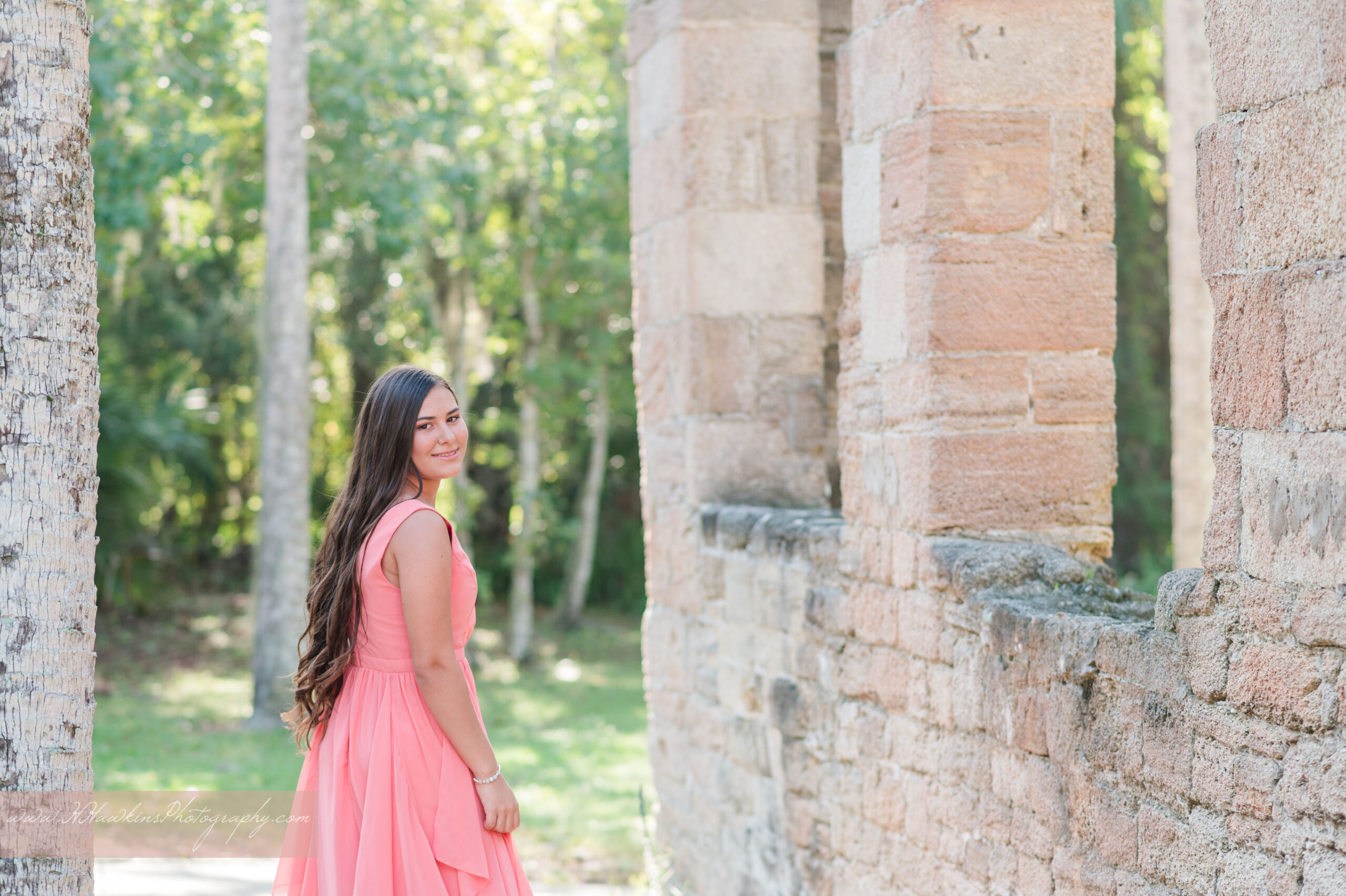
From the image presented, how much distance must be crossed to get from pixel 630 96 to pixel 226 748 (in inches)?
220

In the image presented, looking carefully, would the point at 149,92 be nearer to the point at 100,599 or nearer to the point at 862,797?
the point at 100,599

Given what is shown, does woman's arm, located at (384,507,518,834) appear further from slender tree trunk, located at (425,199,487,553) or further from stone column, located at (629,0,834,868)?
slender tree trunk, located at (425,199,487,553)

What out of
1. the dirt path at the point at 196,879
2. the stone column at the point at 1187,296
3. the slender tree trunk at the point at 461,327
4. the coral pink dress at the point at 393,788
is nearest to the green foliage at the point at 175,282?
the slender tree trunk at the point at 461,327

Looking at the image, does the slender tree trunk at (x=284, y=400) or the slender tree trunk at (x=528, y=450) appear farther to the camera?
the slender tree trunk at (x=528, y=450)

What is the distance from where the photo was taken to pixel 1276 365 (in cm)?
226

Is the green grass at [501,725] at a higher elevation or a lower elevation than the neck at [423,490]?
lower

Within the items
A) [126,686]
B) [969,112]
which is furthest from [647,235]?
[126,686]

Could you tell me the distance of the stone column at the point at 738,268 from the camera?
16.9 ft

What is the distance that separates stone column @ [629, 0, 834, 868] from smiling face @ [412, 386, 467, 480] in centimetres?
227

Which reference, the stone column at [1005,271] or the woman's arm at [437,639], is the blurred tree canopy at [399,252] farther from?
the woman's arm at [437,639]

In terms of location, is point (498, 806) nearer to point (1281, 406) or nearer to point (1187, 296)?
point (1281, 406)

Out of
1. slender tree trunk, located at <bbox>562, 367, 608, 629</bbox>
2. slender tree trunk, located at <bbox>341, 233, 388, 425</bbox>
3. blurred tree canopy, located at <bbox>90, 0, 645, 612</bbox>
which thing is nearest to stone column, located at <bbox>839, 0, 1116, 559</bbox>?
blurred tree canopy, located at <bbox>90, 0, 645, 612</bbox>

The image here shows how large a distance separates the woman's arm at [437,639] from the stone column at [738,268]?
7.69 ft

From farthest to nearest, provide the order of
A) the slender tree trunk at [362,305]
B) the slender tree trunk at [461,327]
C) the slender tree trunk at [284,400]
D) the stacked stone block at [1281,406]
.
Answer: the slender tree trunk at [362,305] → the slender tree trunk at [461,327] → the slender tree trunk at [284,400] → the stacked stone block at [1281,406]
